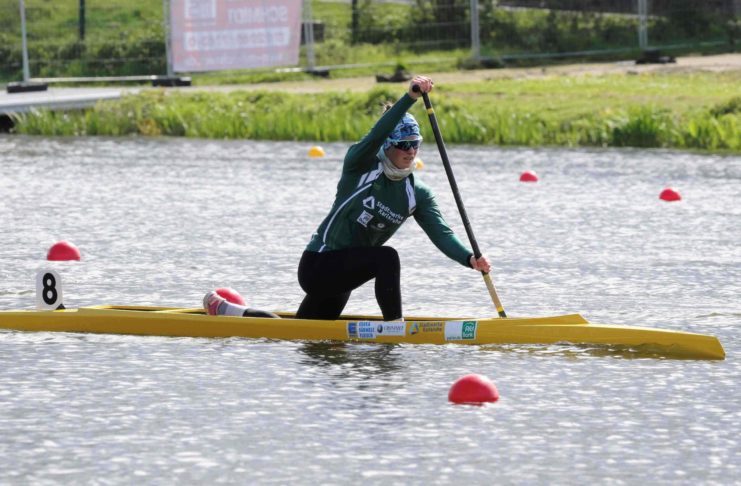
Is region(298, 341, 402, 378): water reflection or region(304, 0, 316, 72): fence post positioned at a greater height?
region(304, 0, 316, 72): fence post

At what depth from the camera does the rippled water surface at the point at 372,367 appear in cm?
782

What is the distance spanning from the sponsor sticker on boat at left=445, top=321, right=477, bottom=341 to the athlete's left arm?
391 mm

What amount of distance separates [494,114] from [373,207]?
15.8 m

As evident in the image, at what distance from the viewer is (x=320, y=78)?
31516 mm

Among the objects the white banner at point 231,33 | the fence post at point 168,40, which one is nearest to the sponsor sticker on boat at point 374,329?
the white banner at point 231,33

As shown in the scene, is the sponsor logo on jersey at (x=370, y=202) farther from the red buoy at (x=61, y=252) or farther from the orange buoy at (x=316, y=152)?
the orange buoy at (x=316, y=152)

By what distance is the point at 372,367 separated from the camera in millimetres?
9938

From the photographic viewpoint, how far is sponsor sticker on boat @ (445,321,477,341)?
10.4 m

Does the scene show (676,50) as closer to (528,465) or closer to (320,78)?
(320,78)

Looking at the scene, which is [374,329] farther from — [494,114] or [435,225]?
[494,114]

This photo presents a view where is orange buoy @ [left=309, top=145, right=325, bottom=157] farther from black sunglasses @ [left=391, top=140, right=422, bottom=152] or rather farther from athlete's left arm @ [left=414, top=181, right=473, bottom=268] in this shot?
black sunglasses @ [left=391, top=140, right=422, bottom=152]

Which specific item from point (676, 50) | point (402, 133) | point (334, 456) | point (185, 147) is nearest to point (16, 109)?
point (185, 147)

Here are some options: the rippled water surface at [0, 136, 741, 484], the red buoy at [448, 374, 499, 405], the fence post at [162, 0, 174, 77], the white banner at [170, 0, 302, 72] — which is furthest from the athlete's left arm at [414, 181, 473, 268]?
the fence post at [162, 0, 174, 77]

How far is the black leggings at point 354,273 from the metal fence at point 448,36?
21.0m
